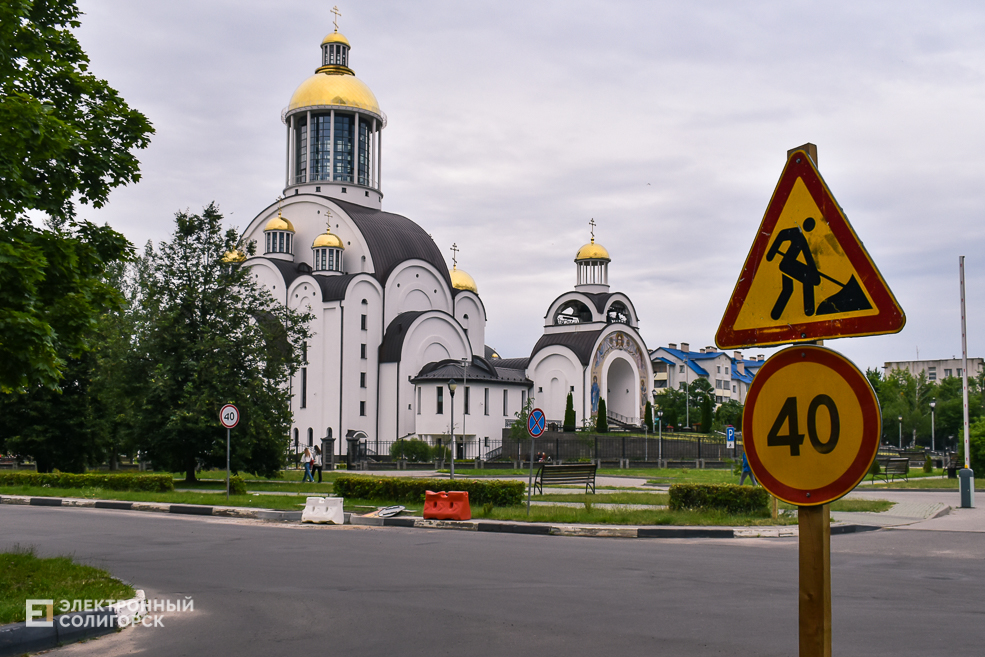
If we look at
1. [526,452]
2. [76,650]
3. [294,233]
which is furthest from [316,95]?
[76,650]

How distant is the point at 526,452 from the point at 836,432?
55.5 metres

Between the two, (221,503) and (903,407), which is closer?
(221,503)

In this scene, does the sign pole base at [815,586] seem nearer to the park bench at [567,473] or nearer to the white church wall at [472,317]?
the park bench at [567,473]

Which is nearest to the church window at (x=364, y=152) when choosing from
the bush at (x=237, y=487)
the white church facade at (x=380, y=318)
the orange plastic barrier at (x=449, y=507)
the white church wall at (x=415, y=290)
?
the white church facade at (x=380, y=318)

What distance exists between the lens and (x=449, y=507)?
1761 centimetres

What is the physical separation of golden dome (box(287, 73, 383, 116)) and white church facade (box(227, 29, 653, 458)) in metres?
0.10

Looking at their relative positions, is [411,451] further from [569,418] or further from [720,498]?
[720,498]

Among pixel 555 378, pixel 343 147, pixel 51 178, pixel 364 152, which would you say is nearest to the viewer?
pixel 51 178

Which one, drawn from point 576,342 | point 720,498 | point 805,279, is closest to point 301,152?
point 576,342

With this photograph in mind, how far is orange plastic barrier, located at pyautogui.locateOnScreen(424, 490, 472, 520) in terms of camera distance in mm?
17484

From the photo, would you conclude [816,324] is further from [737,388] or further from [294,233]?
[737,388]

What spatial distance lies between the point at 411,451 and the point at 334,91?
26383 mm

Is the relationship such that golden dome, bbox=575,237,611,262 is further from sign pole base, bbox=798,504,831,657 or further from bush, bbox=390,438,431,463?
sign pole base, bbox=798,504,831,657

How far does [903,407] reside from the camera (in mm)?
95562
